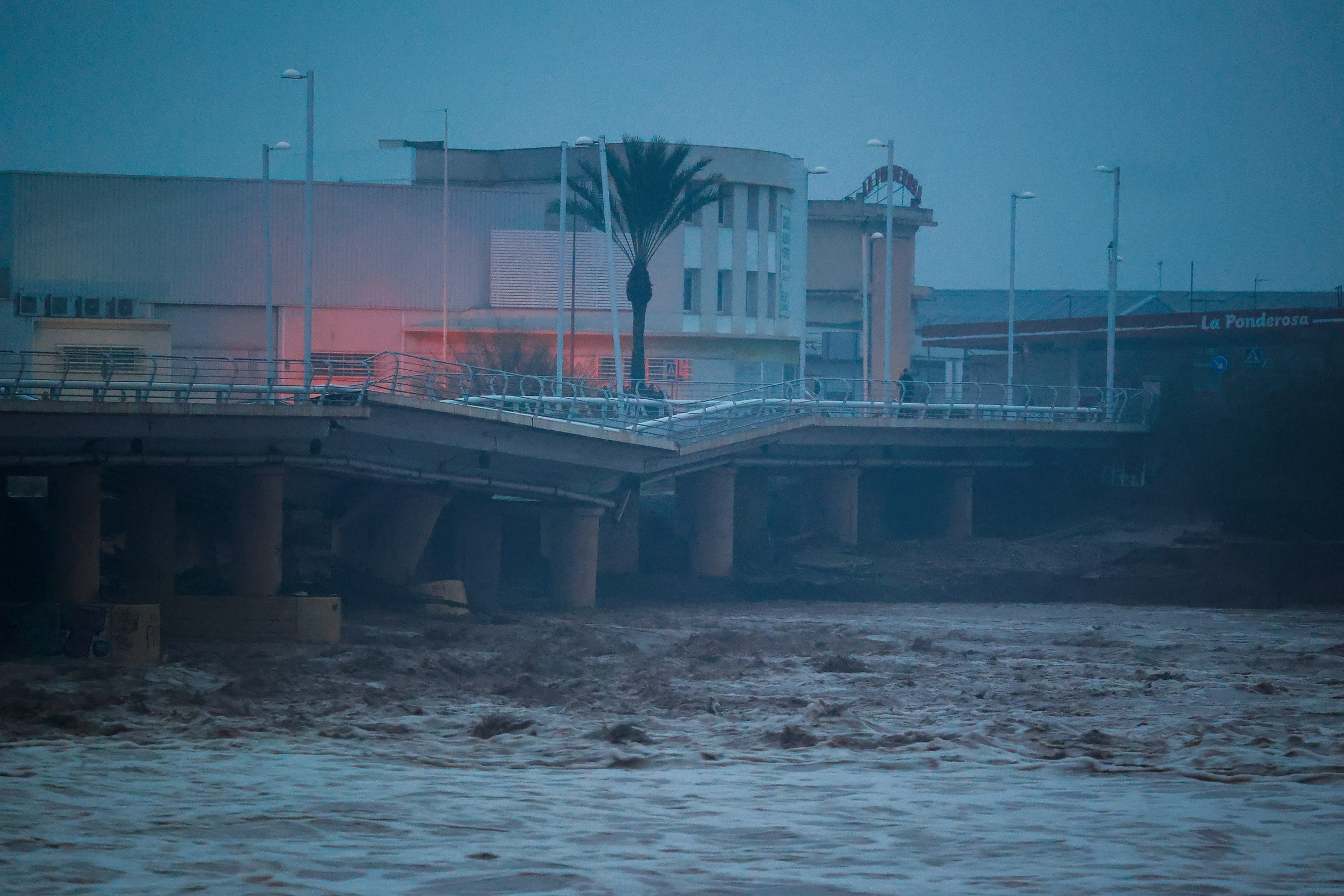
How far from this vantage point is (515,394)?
3991 centimetres

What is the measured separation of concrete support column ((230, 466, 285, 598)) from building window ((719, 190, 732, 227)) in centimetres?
3051

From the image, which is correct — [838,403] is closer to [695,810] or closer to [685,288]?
[685,288]

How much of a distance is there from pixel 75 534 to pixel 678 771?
584 inches

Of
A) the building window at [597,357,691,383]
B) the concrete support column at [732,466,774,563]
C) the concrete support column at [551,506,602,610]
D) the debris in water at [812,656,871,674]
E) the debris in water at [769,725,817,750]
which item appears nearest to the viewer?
the debris in water at [769,725,817,750]

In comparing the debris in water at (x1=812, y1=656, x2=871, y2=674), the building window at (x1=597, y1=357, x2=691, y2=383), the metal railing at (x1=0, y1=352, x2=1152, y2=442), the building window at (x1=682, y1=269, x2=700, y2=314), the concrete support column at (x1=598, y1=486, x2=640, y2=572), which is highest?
the building window at (x1=682, y1=269, x2=700, y2=314)

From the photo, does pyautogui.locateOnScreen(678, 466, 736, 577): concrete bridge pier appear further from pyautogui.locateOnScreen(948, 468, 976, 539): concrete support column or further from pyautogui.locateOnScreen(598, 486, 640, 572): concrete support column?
pyautogui.locateOnScreen(948, 468, 976, 539): concrete support column

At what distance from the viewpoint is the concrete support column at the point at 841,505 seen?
137 ft

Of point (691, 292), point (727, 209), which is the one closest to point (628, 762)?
point (691, 292)

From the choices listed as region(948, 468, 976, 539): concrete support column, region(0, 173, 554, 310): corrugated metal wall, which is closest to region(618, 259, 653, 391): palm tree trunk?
region(0, 173, 554, 310): corrugated metal wall

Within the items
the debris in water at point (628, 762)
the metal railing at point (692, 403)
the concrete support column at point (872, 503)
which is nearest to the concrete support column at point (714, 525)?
the metal railing at point (692, 403)

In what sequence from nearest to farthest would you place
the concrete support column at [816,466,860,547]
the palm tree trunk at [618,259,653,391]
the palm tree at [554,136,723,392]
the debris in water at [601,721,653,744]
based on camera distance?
the debris in water at [601,721,653,744], the concrete support column at [816,466,860,547], the palm tree at [554,136,723,392], the palm tree trunk at [618,259,653,391]

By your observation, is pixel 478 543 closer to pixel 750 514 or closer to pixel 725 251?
pixel 750 514

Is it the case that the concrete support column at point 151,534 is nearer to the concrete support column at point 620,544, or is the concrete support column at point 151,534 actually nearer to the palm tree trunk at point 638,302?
the concrete support column at point 620,544

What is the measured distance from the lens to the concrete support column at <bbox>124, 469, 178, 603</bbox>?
2494 cm
